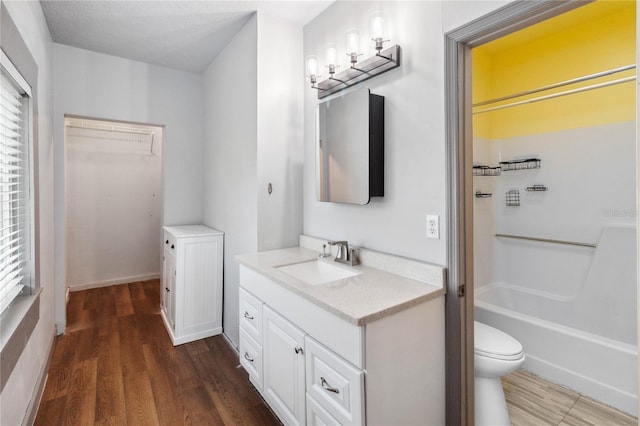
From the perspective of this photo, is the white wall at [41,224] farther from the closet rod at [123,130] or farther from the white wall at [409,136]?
the white wall at [409,136]

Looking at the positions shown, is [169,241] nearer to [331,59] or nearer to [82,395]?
[82,395]

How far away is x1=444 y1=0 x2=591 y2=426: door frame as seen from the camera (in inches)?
54.9

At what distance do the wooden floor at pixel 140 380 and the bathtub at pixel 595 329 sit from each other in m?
1.81

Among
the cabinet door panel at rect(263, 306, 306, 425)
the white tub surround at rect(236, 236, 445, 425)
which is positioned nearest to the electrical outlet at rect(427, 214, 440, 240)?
the white tub surround at rect(236, 236, 445, 425)

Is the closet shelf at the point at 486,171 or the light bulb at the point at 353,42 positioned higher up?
the light bulb at the point at 353,42

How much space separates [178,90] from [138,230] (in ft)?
7.02

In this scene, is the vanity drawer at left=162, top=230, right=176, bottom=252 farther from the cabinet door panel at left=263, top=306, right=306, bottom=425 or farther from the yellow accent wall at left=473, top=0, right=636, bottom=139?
the yellow accent wall at left=473, top=0, right=636, bottom=139

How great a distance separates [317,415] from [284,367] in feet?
0.95

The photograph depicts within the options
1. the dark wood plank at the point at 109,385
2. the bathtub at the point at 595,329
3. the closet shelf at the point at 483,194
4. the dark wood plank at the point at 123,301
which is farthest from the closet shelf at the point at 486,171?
the dark wood plank at the point at 123,301

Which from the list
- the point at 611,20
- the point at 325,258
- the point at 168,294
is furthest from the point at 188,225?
the point at 611,20

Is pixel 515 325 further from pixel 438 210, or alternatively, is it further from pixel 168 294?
pixel 168 294

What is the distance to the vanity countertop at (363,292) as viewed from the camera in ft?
3.86

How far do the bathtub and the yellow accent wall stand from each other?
2.90ft

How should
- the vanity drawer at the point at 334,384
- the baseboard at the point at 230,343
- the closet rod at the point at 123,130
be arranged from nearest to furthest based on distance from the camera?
the vanity drawer at the point at 334,384 < the baseboard at the point at 230,343 < the closet rod at the point at 123,130
